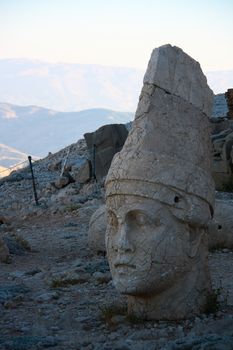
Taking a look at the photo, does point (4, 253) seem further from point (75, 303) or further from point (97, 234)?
point (75, 303)

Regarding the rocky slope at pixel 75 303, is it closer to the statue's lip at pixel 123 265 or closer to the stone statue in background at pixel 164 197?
the stone statue in background at pixel 164 197

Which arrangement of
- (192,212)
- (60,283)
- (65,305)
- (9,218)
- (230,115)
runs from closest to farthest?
(192,212), (65,305), (60,283), (9,218), (230,115)

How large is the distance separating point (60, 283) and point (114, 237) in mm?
2482

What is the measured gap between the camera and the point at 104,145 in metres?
20.6

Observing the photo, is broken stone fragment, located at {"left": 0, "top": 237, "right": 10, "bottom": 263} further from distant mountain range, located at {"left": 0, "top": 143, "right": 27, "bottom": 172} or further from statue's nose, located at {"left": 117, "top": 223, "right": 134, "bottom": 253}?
distant mountain range, located at {"left": 0, "top": 143, "right": 27, "bottom": 172}

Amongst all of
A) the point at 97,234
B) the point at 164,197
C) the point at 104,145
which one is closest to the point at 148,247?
the point at 164,197

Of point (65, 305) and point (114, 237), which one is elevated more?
point (114, 237)

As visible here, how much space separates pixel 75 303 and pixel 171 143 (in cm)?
259

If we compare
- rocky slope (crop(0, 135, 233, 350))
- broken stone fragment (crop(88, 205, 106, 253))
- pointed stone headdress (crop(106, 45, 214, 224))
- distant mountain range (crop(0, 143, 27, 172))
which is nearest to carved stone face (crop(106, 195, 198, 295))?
pointed stone headdress (crop(106, 45, 214, 224))

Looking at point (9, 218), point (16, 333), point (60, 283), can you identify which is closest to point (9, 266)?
point (60, 283)

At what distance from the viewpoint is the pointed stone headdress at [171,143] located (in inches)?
271

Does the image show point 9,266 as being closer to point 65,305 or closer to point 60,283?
point 60,283

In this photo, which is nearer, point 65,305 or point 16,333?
point 16,333

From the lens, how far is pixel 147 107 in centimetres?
715
